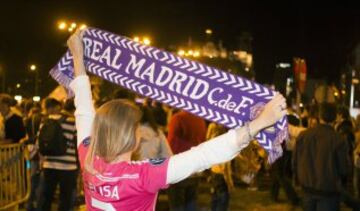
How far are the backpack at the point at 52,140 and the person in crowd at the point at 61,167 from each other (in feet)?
0.14

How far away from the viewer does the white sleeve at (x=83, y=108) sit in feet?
→ 11.2

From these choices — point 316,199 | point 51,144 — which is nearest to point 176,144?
point 51,144

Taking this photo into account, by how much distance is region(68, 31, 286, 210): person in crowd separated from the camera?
2766 mm

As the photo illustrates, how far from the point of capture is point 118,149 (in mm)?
2908

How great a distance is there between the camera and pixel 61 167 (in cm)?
820

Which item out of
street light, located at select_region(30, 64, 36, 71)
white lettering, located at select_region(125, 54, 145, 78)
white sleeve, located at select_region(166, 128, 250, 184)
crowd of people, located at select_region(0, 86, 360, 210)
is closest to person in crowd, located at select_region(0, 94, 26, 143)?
crowd of people, located at select_region(0, 86, 360, 210)

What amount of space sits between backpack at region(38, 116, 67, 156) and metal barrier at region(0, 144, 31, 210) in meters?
0.35

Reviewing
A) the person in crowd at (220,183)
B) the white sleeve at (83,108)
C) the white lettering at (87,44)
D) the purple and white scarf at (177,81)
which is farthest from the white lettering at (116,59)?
the person in crowd at (220,183)

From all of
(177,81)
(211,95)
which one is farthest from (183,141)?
(211,95)

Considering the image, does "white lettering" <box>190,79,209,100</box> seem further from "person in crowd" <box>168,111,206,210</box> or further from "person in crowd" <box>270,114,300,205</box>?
"person in crowd" <box>270,114,300,205</box>

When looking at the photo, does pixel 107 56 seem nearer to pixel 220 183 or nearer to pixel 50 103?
pixel 50 103

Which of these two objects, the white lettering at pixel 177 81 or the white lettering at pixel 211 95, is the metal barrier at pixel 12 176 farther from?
the white lettering at pixel 211 95

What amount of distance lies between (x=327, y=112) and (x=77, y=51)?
3691 mm

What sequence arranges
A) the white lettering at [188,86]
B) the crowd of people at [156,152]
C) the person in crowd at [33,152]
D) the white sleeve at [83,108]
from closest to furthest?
the crowd of people at [156,152]
the white sleeve at [83,108]
the white lettering at [188,86]
the person in crowd at [33,152]
